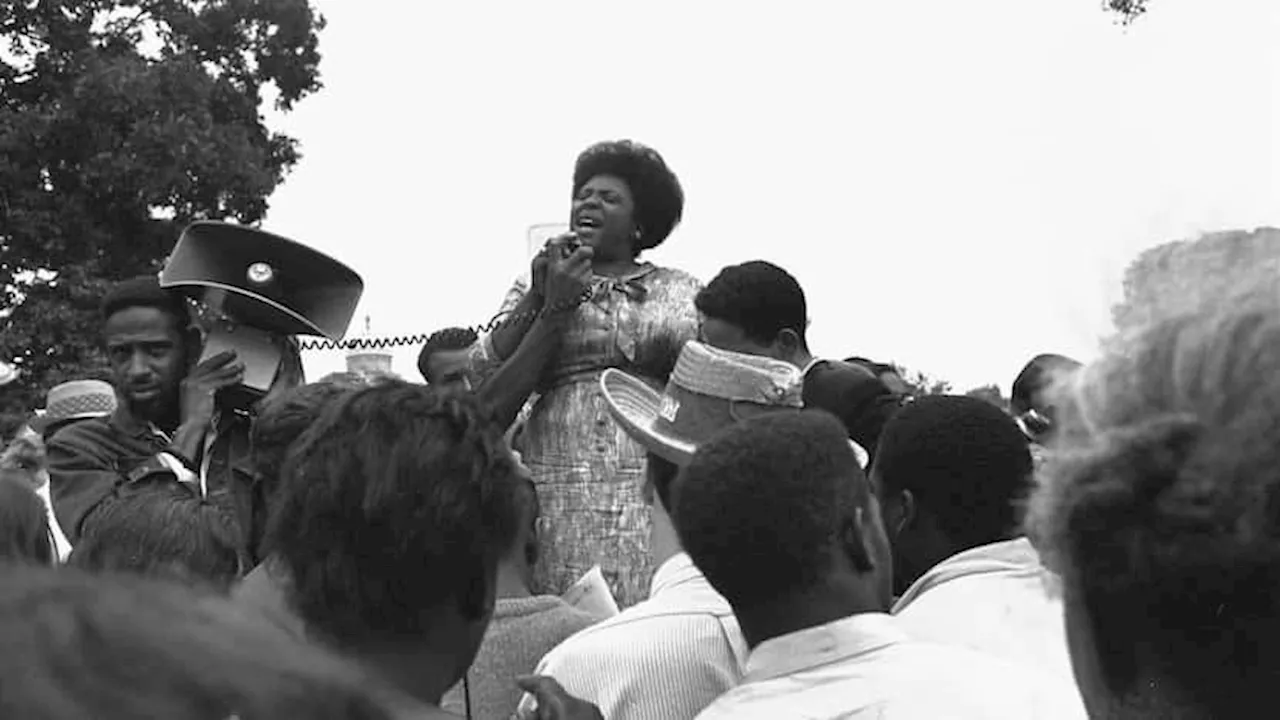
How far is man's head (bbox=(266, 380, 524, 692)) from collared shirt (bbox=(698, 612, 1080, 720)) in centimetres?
61

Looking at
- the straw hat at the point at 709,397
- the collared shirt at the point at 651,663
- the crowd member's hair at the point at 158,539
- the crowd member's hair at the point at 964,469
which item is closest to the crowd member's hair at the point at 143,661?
the collared shirt at the point at 651,663

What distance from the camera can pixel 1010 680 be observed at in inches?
108

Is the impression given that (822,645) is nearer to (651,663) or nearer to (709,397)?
(651,663)

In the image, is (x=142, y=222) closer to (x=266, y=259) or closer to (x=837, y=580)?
(x=266, y=259)

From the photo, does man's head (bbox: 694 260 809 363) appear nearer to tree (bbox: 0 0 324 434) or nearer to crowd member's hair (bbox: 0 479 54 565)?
crowd member's hair (bbox: 0 479 54 565)

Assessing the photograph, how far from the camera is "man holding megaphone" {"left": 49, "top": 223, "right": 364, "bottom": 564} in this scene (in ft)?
13.9

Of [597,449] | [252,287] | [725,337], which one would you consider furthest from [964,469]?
[252,287]

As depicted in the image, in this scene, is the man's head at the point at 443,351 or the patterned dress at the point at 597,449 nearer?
the patterned dress at the point at 597,449

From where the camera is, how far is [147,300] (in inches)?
176

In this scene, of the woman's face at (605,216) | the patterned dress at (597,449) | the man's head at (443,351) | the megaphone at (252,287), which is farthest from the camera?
the man's head at (443,351)

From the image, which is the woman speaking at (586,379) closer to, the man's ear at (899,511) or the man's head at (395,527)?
the man's ear at (899,511)

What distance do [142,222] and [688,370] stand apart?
1929 cm

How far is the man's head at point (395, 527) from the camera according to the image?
230cm

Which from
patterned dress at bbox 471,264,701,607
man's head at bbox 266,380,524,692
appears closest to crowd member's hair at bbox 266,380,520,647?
man's head at bbox 266,380,524,692
